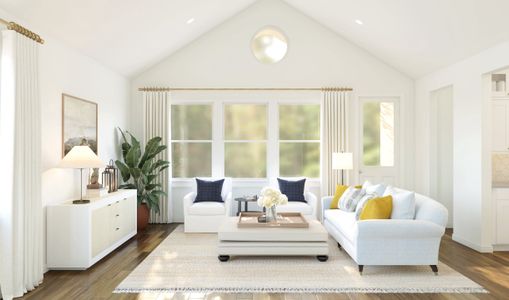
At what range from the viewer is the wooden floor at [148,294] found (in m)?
3.49

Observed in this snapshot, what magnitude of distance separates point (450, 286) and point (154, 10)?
4954mm

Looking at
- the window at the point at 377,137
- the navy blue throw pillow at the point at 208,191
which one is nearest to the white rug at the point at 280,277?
the navy blue throw pillow at the point at 208,191

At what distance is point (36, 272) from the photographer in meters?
3.82

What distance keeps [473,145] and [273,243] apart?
3.18 m

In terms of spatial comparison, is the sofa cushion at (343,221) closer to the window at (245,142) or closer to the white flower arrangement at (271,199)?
the white flower arrangement at (271,199)

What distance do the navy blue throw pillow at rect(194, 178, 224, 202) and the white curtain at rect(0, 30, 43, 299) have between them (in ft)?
9.77

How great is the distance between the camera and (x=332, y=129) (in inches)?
277

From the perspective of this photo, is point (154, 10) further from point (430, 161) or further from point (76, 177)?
point (430, 161)

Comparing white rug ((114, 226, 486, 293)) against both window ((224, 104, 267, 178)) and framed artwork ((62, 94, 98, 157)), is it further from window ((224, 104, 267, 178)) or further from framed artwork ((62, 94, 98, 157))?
window ((224, 104, 267, 178))

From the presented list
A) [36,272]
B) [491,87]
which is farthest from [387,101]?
[36,272]

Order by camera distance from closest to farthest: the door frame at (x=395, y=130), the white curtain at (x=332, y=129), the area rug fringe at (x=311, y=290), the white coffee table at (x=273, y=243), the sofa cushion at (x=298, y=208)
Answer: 1. the area rug fringe at (x=311, y=290)
2. the white coffee table at (x=273, y=243)
3. the sofa cushion at (x=298, y=208)
4. the white curtain at (x=332, y=129)
5. the door frame at (x=395, y=130)

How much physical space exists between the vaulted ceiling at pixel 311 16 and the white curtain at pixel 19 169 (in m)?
0.52

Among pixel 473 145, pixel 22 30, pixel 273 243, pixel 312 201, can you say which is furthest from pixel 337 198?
pixel 22 30

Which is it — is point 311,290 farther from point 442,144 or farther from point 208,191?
point 442,144
